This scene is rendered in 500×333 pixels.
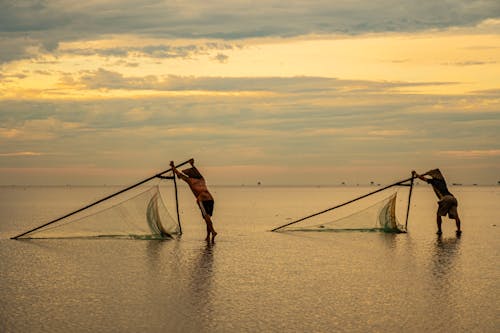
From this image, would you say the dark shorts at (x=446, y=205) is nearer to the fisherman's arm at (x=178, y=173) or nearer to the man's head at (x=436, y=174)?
the man's head at (x=436, y=174)

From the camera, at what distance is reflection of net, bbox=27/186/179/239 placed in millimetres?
19641

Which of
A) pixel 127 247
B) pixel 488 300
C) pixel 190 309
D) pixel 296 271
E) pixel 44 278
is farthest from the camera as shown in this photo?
pixel 127 247

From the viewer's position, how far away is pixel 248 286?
483 inches

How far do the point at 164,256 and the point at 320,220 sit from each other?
18003 mm

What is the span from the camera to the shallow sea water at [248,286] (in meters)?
9.41

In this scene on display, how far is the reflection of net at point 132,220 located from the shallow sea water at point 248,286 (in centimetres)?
40

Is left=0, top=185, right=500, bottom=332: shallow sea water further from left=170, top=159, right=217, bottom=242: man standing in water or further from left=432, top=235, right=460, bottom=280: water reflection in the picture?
left=170, top=159, right=217, bottom=242: man standing in water

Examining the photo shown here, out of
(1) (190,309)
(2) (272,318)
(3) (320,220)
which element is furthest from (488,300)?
(3) (320,220)

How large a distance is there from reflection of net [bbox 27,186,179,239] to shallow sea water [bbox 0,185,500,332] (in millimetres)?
399

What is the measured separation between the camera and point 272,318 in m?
9.63

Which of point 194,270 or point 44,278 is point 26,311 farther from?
point 194,270

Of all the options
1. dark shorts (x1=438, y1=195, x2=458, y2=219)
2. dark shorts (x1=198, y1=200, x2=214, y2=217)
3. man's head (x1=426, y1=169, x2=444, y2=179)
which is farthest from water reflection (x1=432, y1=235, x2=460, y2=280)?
dark shorts (x1=198, y1=200, x2=214, y2=217)

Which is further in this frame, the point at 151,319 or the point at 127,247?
the point at 127,247

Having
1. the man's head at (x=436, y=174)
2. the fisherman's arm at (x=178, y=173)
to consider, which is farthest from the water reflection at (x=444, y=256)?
the fisherman's arm at (x=178, y=173)
